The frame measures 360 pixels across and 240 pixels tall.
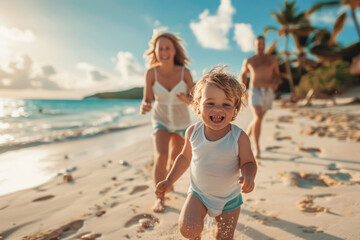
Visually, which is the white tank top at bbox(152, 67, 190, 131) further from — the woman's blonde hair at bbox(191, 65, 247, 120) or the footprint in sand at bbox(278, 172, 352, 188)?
the footprint in sand at bbox(278, 172, 352, 188)

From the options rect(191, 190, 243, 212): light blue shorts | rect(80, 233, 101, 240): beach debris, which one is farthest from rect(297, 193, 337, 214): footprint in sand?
rect(80, 233, 101, 240): beach debris

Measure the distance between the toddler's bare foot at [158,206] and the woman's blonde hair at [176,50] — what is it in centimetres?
185

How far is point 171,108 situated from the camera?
3016 mm

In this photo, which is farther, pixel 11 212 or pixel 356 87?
pixel 356 87

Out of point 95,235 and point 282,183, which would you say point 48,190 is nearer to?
point 95,235

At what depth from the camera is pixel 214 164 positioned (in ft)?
5.61

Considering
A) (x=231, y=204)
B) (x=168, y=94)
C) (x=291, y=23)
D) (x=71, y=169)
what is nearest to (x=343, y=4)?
(x=291, y=23)

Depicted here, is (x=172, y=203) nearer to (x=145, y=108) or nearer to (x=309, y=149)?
(x=145, y=108)

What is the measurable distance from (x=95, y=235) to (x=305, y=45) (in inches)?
1248

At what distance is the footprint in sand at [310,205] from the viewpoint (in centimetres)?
229

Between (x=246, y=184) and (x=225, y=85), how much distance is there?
2.24ft

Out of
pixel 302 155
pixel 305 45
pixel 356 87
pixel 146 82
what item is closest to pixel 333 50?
pixel 305 45

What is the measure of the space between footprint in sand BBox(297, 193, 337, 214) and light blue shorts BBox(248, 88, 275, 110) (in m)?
2.35

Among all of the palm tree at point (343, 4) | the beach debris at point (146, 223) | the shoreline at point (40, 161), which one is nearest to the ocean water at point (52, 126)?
the shoreline at point (40, 161)
